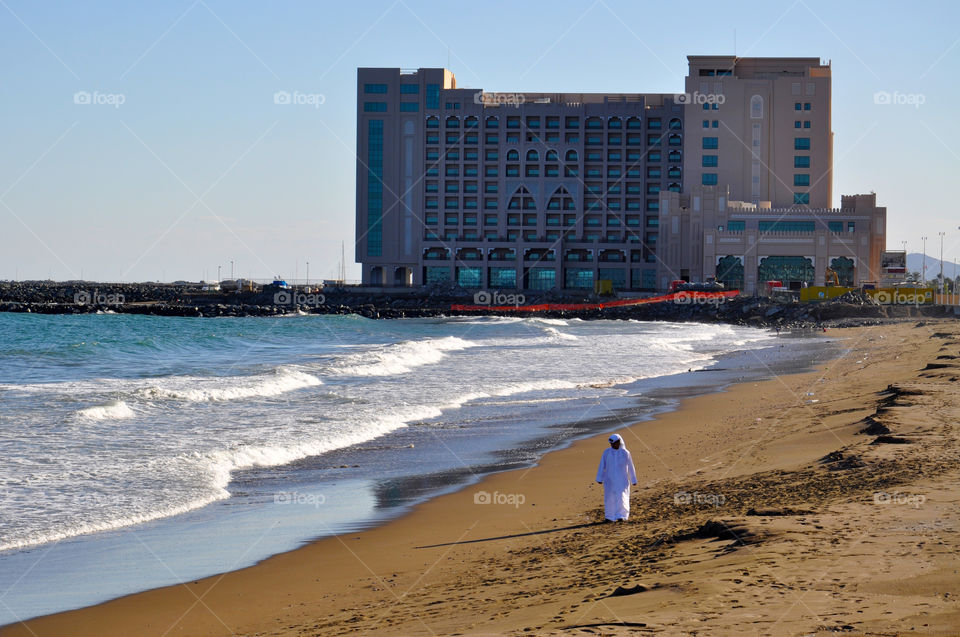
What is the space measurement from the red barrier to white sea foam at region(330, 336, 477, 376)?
49.6 metres

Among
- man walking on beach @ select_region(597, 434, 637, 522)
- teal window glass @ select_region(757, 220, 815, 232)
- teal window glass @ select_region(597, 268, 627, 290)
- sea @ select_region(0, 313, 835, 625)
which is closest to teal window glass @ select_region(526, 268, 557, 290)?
teal window glass @ select_region(597, 268, 627, 290)

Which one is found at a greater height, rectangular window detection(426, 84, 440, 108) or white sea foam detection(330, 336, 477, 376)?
rectangular window detection(426, 84, 440, 108)

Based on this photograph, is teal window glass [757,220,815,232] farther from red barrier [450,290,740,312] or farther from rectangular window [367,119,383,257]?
rectangular window [367,119,383,257]

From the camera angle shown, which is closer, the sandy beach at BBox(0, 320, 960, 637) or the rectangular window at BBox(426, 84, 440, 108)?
the sandy beach at BBox(0, 320, 960, 637)

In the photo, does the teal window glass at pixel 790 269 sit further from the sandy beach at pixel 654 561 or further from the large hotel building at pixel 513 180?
A: the sandy beach at pixel 654 561

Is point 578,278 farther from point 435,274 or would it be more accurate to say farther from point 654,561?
point 654,561

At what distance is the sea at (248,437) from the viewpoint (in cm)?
1132

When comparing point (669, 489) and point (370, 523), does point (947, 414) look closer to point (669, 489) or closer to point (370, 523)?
point (669, 489)

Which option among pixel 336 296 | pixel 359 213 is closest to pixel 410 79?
pixel 359 213

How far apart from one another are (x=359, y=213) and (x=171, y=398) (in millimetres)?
106962

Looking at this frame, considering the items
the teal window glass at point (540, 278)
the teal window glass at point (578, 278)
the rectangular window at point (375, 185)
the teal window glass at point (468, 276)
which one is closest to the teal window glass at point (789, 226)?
the teal window glass at point (578, 278)

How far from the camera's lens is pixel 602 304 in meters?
109

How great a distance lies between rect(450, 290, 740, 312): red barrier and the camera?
314 feet

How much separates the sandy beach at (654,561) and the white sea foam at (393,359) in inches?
785
